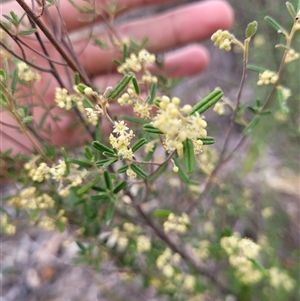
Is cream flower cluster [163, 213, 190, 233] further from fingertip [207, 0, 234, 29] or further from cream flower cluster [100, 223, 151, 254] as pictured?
fingertip [207, 0, 234, 29]

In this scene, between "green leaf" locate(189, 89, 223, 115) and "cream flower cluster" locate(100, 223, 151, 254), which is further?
"cream flower cluster" locate(100, 223, 151, 254)

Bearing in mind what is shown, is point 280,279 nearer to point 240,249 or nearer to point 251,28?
point 240,249

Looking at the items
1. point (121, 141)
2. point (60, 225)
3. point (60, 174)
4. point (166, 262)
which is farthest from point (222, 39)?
point (166, 262)

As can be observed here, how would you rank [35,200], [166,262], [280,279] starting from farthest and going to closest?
[280,279], [166,262], [35,200]

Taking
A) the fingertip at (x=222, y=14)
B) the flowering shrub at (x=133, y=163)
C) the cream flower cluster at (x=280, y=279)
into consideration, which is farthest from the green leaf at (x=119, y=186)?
the fingertip at (x=222, y=14)

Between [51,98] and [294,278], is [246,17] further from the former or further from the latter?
[294,278]

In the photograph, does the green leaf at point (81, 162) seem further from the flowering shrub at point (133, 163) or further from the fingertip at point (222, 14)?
the fingertip at point (222, 14)

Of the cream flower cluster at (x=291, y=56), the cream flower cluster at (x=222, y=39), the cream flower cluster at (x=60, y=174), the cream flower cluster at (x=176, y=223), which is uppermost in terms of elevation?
the cream flower cluster at (x=291, y=56)

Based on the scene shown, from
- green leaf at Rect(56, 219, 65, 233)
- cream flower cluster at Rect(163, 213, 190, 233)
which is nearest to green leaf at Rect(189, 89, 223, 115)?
cream flower cluster at Rect(163, 213, 190, 233)

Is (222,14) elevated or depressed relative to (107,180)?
elevated

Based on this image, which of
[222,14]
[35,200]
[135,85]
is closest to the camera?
[135,85]
